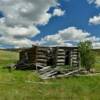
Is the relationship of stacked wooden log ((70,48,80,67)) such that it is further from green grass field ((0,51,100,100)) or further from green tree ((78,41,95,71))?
green grass field ((0,51,100,100))

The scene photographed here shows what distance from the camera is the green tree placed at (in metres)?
37.8

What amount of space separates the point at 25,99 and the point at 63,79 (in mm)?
12962

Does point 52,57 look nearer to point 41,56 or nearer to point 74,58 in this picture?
point 41,56

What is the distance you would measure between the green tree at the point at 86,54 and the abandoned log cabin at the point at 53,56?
119 centimetres

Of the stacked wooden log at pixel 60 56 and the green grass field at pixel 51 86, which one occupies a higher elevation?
the stacked wooden log at pixel 60 56

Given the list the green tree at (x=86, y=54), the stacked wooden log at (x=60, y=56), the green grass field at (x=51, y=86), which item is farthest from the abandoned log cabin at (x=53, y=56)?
the green grass field at (x=51, y=86)

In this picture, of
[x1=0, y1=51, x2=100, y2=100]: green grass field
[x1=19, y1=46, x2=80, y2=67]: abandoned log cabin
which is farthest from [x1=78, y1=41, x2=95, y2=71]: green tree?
[x1=0, y1=51, x2=100, y2=100]: green grass field

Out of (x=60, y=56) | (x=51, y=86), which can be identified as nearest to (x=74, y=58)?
(x=60, y=56)

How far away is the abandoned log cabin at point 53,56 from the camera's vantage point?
35.7 metres

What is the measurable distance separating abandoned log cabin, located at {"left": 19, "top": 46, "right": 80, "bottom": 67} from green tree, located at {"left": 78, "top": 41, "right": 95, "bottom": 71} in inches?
46.9

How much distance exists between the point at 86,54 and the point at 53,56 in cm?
484

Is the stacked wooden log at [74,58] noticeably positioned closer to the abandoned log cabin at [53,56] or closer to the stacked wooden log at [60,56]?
the abandoned log cabin at [53,56]

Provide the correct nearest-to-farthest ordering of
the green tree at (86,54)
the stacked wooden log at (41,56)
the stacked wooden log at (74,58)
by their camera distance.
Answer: the stacked wooden log at (41,56) → the stacked wooden log at (74,58) → the green tree at (86,54)

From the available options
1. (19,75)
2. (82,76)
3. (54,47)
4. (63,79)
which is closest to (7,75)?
(19,75)
